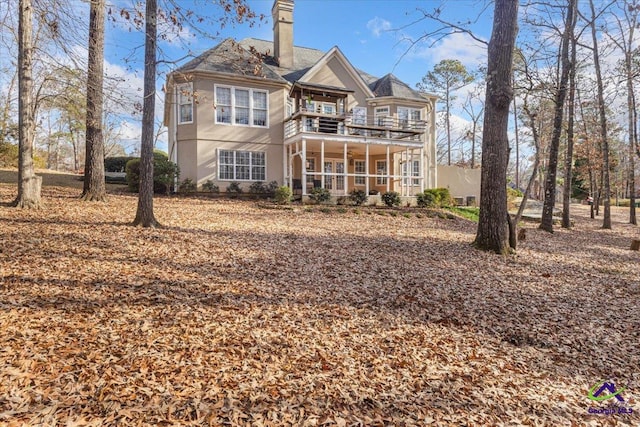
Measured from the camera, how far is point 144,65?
26.1ft

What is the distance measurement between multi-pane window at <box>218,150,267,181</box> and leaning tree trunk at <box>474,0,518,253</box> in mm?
12021

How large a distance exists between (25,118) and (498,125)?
1122cm

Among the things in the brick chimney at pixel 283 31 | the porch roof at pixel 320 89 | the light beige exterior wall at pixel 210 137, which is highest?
the brick chimney at pixel 283 31

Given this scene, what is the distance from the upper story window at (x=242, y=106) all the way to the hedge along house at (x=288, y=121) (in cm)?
5

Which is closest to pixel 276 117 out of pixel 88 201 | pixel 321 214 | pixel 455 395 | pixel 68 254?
pixel 321 214

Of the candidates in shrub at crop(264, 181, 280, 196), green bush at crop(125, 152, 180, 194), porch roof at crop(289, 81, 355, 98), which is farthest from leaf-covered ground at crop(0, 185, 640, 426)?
porch roof at crop(289, 81, 355, 98)

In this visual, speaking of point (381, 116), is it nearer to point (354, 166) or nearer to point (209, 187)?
point (354, 166)

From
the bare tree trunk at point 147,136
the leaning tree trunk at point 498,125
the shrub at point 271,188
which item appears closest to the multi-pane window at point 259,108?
the shrub at point 271,188

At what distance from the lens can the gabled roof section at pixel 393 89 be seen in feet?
68.0

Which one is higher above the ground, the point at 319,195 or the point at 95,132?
the point at 95,132

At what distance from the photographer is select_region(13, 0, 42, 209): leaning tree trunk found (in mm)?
8305

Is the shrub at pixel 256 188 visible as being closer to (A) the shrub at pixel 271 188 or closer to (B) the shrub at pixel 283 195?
(A) the shrub at pixel 271 188

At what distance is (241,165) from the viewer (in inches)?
692

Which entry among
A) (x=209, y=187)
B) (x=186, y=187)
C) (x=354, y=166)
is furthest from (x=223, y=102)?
(x=354, y=166)
